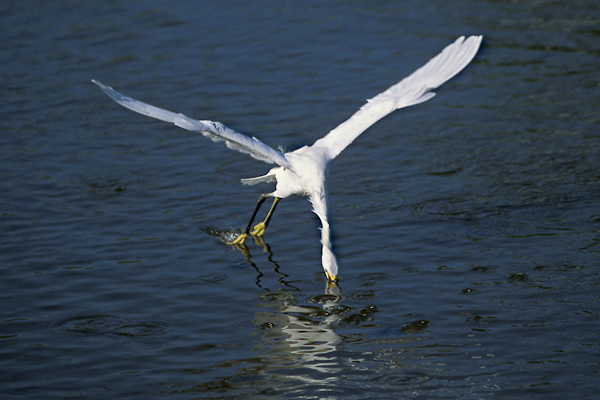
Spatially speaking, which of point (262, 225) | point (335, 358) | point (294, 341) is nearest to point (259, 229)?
point (262, 225)

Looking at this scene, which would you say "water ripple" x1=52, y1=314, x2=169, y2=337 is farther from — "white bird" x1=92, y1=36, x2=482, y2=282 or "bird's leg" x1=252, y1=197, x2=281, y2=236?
"bird's leg" x1=252, y1=197, x2=281, y2=236

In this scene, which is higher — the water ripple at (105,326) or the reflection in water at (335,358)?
the water ripple at (105,326)

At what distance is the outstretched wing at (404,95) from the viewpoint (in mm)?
7660

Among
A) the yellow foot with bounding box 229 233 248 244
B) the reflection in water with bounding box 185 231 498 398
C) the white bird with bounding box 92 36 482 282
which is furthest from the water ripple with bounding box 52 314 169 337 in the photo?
the yellow foot with bounding box 229 233 248 244

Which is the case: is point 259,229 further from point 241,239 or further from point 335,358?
point 335,358

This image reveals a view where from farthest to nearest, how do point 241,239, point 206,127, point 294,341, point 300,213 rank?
point 300,213 < point 241,239 < point 206,127 < point 294,341

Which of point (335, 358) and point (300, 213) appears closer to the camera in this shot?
point (335, 358)

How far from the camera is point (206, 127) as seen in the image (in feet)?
19.9

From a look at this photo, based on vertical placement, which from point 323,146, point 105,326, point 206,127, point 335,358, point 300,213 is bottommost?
point 335,358

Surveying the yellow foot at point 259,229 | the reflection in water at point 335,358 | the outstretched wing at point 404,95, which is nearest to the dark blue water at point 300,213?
the reflection in water at point 335,358

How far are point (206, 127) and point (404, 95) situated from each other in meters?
2.56

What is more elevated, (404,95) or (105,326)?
(404,95)

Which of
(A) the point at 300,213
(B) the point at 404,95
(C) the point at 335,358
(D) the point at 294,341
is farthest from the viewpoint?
(A) the point at 300,213

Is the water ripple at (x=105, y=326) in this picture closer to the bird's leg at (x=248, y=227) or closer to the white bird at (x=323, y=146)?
the white bird at (x=323, y=146)
